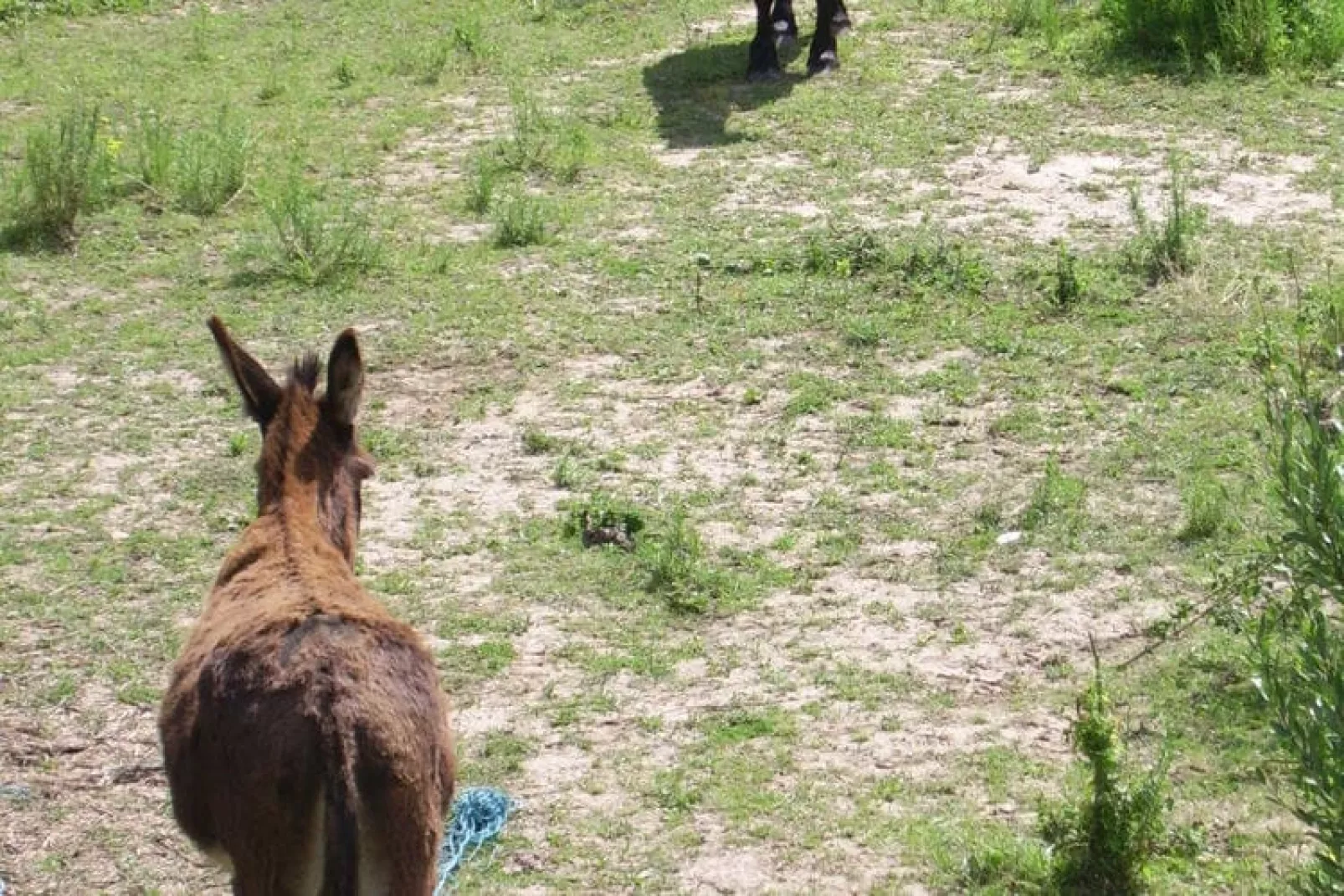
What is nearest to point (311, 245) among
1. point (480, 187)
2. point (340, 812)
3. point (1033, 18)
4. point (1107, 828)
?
point (480, 187)

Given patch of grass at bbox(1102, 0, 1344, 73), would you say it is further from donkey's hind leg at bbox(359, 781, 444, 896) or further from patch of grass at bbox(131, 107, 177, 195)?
donkey's hind leg at bbox(359, 781, 444, 896)

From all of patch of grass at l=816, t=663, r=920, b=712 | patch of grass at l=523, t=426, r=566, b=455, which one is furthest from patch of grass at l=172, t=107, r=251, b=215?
patch of grass at l=816, t=663, r=920, b=712

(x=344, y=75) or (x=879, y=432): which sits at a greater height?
(x=344, y=75)

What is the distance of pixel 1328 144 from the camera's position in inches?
408

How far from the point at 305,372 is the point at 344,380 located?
124 mm

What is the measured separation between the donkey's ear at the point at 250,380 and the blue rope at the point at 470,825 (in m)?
1.22

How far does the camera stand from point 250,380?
16.3ft

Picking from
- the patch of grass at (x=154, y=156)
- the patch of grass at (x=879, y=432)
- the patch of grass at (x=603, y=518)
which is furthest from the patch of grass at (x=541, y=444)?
the patch of grass at (x=154, y=156)

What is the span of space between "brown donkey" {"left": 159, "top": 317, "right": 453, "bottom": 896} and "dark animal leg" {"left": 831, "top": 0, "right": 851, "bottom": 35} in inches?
352

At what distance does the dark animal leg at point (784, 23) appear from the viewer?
1245 centimetres

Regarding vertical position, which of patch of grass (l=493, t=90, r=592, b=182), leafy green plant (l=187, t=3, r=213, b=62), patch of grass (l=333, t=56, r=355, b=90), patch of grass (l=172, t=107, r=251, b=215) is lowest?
patch of grass (l=493, t=90, r=592, b=182)

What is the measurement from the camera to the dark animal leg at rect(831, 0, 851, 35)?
41.8ft

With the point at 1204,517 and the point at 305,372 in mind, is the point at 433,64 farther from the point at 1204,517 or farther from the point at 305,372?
the point at 305,372

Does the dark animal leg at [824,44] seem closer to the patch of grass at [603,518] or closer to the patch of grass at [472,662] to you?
the patch of grass at [603,518]
